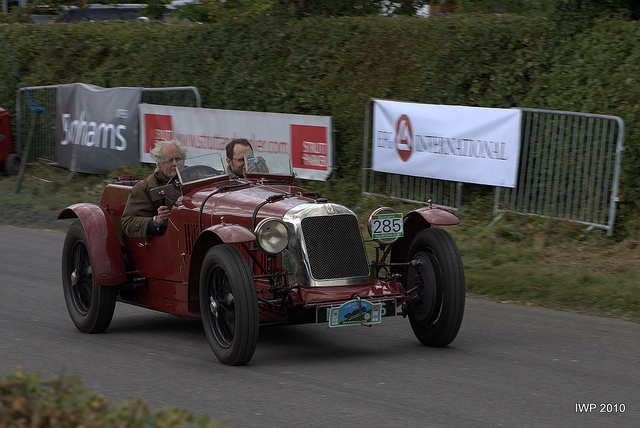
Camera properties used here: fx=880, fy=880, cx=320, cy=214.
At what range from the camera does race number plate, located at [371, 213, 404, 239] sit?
250 inches

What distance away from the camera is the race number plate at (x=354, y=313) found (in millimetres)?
5758

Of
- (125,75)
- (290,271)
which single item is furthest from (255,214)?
(125,75)

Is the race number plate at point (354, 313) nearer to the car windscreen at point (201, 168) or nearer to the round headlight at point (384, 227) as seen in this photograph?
the round headlight at point (384, 227)

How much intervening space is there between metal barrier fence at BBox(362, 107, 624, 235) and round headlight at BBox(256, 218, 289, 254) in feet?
17.7

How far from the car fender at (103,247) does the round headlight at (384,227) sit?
2135mm

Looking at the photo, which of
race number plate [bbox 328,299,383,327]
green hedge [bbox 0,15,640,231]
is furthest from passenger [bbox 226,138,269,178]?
green hedge [bbox 0,15,640,231]

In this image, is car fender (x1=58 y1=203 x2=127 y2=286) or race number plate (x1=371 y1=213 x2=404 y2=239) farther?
car fender (x1=58 y1=203 x2=127 y2=286)

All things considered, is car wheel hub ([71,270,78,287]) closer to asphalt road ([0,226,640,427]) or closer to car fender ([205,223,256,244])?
asphalt road ([0,226,640,427])

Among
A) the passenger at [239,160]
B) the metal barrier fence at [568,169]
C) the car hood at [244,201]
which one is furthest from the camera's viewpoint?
the metal barrier fence at [568,169]

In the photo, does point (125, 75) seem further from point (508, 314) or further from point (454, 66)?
point (508, 314)

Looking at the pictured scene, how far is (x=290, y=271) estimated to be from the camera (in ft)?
20.0

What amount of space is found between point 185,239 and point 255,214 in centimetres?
72

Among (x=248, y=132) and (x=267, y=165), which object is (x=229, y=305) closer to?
(x=267, y=165)

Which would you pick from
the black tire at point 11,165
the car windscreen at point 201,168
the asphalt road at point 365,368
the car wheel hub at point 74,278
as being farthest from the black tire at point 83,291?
the black tire at point 11,165
